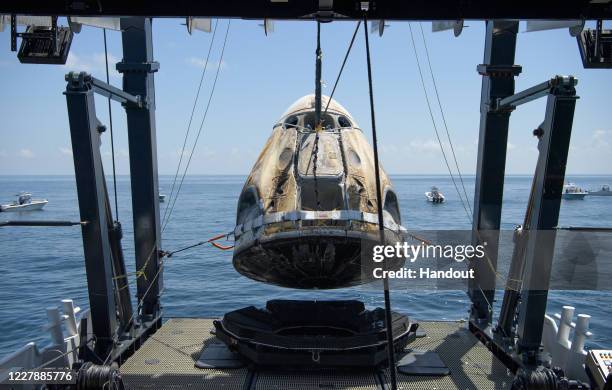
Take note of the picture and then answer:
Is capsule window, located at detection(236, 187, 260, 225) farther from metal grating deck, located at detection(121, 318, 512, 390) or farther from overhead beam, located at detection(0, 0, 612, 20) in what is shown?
overhead beam, located at detection(0, 0, 612, 20)

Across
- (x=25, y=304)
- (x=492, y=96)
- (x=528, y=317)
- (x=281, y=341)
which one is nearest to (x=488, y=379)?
(x=528, y=317)

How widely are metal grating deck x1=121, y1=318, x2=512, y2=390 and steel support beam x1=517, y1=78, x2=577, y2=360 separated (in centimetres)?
106

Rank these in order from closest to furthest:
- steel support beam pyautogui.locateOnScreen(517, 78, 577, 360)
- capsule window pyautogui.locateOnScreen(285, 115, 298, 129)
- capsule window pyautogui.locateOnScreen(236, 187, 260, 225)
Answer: steel support beam pyautogui.locateOnScreen(517, 78, 577, 360), capsule window pyautogui.locateOnScreen(236, 187, 260, 225), capsule window pyautogui.locateOnScreen(285, 115, 298, 129)

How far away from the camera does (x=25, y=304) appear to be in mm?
21531

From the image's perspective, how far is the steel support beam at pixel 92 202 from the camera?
24.6 feet

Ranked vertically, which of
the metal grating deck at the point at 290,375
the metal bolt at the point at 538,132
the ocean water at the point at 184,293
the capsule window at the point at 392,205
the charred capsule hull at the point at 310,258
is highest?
the metal bolt at the point at 538,132

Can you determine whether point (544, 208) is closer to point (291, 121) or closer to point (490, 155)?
point (490, 155)

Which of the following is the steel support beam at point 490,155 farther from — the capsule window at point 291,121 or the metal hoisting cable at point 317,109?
the capsule window at point 291,121

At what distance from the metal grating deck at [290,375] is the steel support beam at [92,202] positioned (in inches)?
42.2

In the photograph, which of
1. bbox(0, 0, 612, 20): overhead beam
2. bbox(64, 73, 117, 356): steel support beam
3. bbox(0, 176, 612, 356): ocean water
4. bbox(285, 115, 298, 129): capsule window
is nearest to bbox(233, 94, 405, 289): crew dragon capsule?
bbox(285, 115, 298, 129): capsule window

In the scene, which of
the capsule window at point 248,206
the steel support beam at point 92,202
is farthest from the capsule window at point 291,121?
the steel support beam at point 92,202

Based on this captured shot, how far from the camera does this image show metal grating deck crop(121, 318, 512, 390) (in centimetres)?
803

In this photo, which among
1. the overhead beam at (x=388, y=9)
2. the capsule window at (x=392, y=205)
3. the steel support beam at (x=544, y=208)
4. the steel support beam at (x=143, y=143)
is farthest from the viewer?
the steel support beam at (x=143, y=143)

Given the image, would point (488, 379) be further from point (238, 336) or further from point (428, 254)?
point (238, 336)
